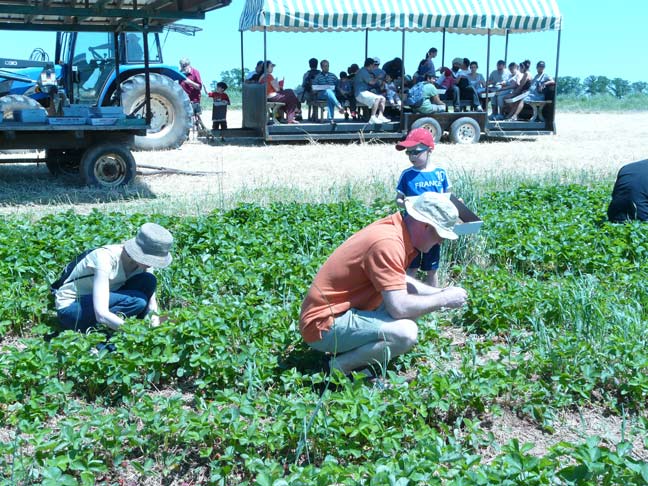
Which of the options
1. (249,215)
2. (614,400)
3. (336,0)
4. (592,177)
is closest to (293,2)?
(336,0)

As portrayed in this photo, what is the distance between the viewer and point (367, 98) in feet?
52.6

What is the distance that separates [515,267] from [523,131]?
38.4 ft

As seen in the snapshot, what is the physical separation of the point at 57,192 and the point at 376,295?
6941 millimetres

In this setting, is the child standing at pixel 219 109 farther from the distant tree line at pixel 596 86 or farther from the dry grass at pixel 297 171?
the distant tree line at pixel 596 86

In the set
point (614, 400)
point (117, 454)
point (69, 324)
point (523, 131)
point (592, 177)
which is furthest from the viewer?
point (523, 131)

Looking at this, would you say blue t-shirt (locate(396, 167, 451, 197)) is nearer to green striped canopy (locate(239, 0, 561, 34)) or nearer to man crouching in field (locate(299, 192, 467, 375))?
man crouching in field (locate(299, 192, 467, 375))

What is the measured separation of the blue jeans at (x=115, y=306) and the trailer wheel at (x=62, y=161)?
6989mm

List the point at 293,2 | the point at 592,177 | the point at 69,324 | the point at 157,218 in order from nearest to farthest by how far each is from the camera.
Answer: the point at 69,324 → the point at 157,218 → the point at 592,177 → the point at 293,2

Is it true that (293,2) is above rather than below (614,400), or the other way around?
above

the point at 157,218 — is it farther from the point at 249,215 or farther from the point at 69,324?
the point at 69,324

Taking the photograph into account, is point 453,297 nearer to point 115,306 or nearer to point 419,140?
point 115,306

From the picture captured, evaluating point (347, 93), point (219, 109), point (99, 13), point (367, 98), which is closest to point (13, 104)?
point (99, 13)

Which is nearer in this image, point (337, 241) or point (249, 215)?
point (337, 241)

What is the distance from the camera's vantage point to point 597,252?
19.6ft
